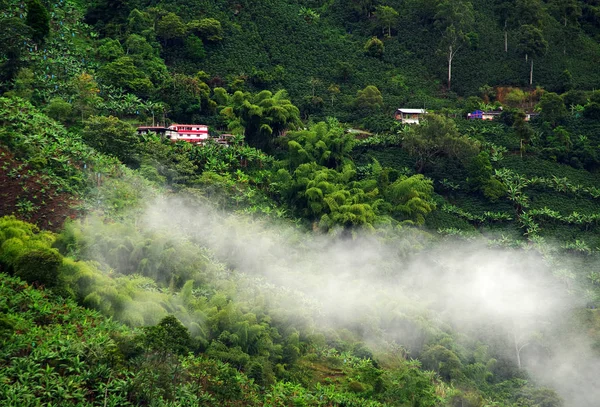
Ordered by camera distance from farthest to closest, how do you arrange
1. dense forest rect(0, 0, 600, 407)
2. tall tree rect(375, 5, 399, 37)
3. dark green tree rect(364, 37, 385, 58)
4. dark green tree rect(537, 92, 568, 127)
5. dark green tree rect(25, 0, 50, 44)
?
tall tree rect(375, 5, 399, 37)
dark green tree rect(364, 37, 385, 58)
dark green tree rect(537, 92, 568, 127)
dark green tree rect(25, 0, 50, 44)
dense forest rect(0, 0, 600, 407)

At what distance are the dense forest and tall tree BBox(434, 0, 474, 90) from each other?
14 centimetres

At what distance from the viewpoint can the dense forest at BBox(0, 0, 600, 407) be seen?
795 inches

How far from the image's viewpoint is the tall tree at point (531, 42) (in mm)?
49844

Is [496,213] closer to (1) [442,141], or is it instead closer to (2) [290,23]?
(1) [442,141]

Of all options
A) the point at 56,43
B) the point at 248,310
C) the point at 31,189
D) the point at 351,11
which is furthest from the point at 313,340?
the point at 351,11

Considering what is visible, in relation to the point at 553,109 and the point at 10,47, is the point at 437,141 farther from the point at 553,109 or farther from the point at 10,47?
the point at 10,47

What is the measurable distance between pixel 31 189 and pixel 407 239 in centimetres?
1583

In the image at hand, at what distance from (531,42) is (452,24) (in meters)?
5.86

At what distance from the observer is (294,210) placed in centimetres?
3388

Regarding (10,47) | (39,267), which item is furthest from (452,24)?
(39,267)

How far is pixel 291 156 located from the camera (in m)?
36.3

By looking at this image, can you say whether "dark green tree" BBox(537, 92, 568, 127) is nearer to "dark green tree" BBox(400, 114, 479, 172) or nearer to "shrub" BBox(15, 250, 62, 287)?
"dark green tree" BBox(400, 114, 479, 172)

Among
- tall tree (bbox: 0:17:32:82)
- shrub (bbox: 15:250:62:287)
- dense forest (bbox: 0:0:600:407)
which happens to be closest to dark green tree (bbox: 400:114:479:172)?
dense forest (bbox: 0:0:600:407)

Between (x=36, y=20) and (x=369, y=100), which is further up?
(x=36, y=20)
